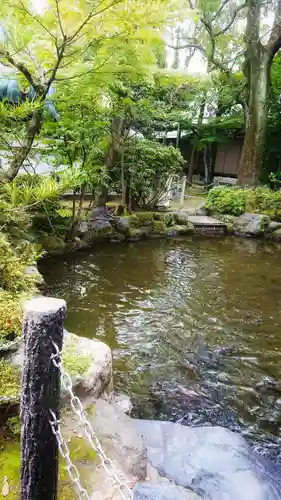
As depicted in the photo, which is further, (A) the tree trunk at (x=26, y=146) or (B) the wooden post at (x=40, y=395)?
(A) the tree trunk at (x=26, y=146)

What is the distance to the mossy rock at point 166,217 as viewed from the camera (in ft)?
38.8

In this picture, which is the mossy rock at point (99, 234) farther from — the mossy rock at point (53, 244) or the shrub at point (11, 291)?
the shrub at point (11, 291)

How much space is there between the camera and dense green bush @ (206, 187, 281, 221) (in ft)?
43.6

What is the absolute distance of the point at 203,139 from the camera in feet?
60.1

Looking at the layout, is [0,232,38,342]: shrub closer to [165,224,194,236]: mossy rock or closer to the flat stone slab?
[165,224,194,236]: mossy rock

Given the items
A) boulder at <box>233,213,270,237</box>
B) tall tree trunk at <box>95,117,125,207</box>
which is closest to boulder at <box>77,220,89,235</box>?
tall tree trunk at <box>95,117,125,207</box>

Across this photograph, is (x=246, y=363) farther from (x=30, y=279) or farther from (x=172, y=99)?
(x=172, y=99)

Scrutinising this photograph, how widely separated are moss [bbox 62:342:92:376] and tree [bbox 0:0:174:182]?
10.2 feet

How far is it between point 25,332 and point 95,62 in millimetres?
4631

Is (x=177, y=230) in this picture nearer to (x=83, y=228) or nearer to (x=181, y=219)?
(x=181, y=219)

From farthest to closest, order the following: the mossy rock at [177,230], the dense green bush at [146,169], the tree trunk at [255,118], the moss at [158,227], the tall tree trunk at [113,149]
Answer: the tree trunk at [255,118]
the mossy rock at [177,230]
the moss at [158,227]
the dense green bush at [146,169]
the tall tree trunk at [113,149]

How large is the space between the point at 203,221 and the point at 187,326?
24.0ft

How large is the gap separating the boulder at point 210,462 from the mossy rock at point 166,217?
8820 mm

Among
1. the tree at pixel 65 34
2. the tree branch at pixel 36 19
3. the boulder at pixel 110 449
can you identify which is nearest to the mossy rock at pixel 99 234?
the tree at pixel 65 34
